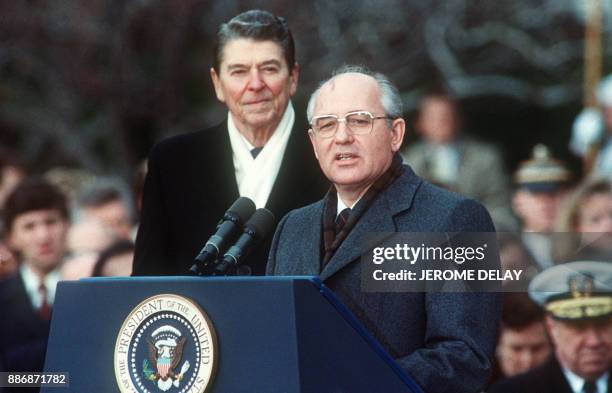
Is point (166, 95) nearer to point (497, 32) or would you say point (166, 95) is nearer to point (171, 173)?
point (497, 32)

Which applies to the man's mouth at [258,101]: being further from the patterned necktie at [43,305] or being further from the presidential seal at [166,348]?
the patterned necktie at [43,305]

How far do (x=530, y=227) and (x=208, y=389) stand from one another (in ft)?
10.1

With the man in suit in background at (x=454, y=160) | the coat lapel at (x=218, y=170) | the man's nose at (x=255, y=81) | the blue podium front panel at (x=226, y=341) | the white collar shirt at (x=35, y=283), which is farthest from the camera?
the man in suit in background at (x=454, y=160)

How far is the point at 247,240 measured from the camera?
3045 mm

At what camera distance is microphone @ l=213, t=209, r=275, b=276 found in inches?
117

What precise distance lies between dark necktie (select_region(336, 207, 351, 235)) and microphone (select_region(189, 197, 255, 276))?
268 millimetres

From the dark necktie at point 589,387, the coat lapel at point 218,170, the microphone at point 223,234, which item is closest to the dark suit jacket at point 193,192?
the coat lapel at point 218,170

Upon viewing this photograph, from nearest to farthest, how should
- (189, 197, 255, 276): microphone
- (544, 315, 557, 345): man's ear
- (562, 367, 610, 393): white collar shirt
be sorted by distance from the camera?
(189, 197, 255, 276): microphone < (562, 367, 610, 393): white collar shirt < (544, 315, 557, 345): man's ear

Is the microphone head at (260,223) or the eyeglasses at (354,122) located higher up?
the eyeglasses at (354,122)

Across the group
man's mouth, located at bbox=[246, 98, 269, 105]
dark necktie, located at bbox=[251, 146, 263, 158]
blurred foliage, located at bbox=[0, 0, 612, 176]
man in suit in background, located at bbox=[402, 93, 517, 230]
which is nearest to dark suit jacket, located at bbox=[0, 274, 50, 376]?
dark necktie, located at bbox=[251, 146, 263, 158]

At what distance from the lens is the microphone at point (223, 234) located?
116 inches

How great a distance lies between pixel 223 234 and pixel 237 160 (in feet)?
2.80

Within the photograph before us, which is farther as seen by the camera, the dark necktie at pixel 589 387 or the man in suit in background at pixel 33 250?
the man in suit in background at pixel 33 250

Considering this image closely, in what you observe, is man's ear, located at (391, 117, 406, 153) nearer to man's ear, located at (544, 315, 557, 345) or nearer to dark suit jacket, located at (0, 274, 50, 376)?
man's ear, located at (544, 315, 557, 345)
